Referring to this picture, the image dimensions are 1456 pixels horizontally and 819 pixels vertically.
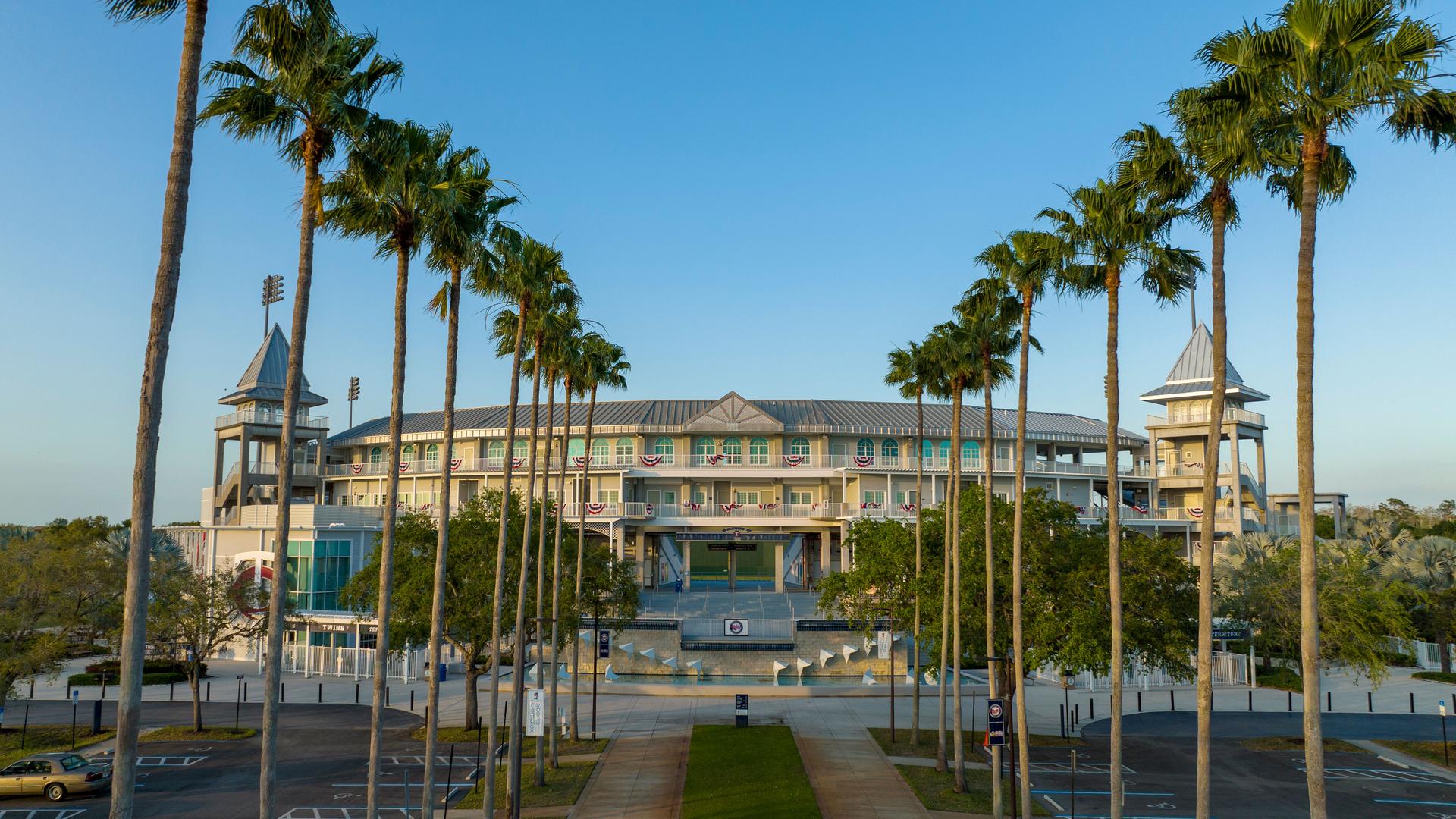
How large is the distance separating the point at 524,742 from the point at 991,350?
2009 cm

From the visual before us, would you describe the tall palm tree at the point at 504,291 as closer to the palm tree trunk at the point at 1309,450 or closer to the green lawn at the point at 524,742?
the green lawn at the point at 524,742

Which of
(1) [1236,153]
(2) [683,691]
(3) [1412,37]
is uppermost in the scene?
(3) [1412,37]

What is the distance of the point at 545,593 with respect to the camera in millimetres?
34000

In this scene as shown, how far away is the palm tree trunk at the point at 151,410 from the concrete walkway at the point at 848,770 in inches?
665

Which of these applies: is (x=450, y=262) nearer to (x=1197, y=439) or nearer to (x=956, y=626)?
(x=956, y=626)

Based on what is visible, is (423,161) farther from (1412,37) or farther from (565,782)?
(565,782)

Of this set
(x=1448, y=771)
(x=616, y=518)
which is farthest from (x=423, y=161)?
(x=616, y=518)

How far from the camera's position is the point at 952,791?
2594 cm

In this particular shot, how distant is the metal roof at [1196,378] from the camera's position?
71750 millimetres

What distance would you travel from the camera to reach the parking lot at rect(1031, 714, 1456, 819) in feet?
80.6

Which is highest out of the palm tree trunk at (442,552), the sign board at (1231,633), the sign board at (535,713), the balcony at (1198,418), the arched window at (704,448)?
the balcony at (1198,418)

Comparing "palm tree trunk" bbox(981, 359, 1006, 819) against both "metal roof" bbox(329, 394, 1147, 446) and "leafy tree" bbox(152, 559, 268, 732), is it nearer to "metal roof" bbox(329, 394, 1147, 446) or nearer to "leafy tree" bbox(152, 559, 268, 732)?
"leafy tree" bbox(152, 559, 268, 732)

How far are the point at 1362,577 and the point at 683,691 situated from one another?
30061 mm

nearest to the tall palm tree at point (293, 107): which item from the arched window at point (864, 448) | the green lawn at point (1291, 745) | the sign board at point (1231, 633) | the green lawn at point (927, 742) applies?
the green lawn at point (927, 742)
